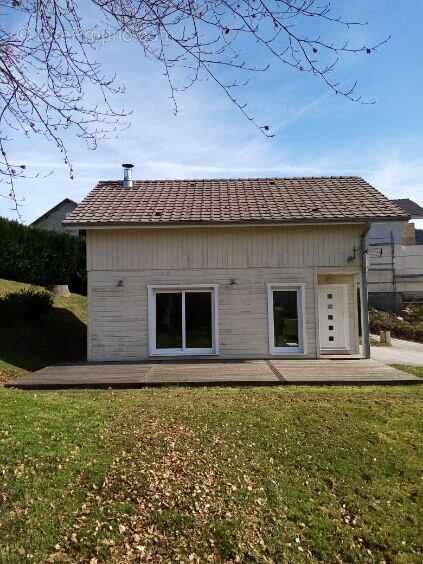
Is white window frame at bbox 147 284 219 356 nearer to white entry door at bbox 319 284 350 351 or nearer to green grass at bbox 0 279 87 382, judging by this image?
green grass at bbox 0 279 87 382

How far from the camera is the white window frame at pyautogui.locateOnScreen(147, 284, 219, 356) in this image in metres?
12.6

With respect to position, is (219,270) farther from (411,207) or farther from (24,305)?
(411,207)

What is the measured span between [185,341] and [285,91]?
8.67 metres

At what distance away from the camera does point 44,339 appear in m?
13.5

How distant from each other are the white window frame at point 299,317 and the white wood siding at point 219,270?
0.10 m

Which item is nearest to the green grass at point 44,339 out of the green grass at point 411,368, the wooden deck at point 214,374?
the wooden deck at point 214,374

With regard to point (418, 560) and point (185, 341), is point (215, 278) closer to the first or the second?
point (185, 341)

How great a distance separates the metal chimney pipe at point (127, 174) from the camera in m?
15.2

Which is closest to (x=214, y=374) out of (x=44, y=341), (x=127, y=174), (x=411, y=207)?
(x=44, y=341)

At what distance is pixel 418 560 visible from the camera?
4023mm

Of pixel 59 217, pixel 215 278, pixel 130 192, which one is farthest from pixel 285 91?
pixel 59 217

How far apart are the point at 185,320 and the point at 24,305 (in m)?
5.20

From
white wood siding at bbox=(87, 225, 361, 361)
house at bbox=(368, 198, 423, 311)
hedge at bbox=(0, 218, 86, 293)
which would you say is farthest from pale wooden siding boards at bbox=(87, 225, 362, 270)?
house at bbox=(368, 198, 423, 311)

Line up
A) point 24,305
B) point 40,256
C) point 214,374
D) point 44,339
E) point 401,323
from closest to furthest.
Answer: point 214,374, point 44,339, point 24,305, point 40,256, point 401,323
